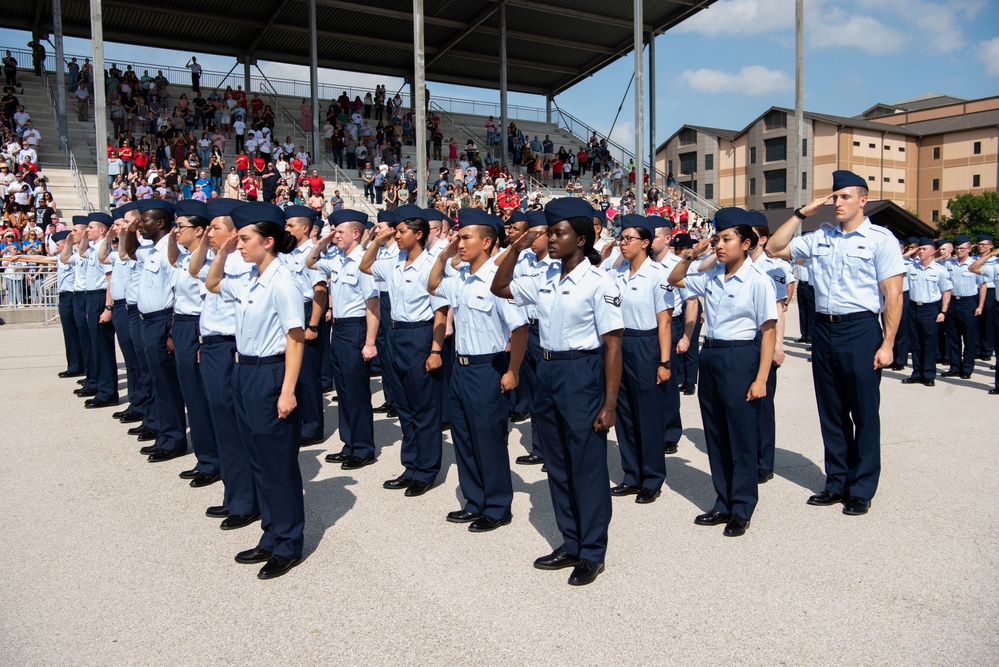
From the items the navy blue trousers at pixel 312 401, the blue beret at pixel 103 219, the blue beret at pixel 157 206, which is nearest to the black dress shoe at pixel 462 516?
the navy blue trousers at pixel 312 401

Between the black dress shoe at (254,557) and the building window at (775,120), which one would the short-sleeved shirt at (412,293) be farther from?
the building window at (775,120)

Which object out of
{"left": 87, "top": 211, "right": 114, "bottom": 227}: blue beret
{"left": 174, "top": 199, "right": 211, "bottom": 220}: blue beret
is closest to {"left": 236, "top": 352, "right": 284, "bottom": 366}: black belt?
{"left": 174, "top": 199, "right": 211, "bottom": 220}: blue beret

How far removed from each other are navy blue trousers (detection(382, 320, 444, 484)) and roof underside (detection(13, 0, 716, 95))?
891 inches

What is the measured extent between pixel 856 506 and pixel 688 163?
216 ft

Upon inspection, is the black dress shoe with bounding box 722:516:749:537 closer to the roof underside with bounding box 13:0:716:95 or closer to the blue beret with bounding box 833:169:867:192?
the blue beret with bounding box 833:169:867:192

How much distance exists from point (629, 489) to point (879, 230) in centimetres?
257

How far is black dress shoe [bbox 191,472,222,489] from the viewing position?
19.1 ft

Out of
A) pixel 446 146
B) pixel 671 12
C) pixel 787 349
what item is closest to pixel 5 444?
pixel 787 349

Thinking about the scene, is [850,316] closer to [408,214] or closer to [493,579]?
[493,579]

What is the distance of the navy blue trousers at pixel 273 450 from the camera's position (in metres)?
4.23

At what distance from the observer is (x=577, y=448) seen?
4.06 meters

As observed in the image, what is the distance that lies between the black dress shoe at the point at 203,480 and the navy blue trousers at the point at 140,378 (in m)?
1.87

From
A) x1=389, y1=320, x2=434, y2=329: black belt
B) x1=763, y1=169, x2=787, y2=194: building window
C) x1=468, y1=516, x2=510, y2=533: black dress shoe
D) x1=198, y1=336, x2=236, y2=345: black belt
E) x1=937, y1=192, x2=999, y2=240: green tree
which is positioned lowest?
x1=468, y1=516, x2=510, y2=533: black dress shoe

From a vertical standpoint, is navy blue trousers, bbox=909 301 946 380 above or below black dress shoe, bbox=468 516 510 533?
above
